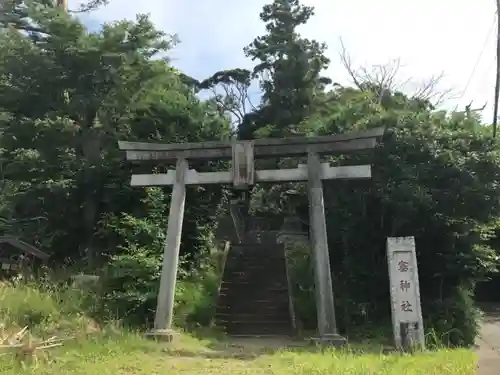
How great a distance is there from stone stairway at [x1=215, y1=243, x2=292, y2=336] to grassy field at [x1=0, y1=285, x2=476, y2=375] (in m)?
1.48

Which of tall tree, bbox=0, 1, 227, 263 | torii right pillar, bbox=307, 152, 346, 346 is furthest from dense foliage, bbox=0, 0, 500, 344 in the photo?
torii right pillar, bbox=307, 152, 346, 346

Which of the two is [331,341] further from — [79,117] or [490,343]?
[79,117]

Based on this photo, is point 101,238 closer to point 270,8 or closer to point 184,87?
point 184,87

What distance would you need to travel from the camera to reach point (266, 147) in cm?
1213

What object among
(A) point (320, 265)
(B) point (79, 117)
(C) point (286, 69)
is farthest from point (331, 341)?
(C) point (286, 69)

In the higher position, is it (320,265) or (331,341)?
(320,265)

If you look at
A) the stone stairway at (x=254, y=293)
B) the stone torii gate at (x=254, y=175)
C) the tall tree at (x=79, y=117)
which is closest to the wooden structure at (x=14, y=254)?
the tall tree at (x=79, y=117)

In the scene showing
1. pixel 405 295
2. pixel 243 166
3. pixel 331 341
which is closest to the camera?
pixel 405 295

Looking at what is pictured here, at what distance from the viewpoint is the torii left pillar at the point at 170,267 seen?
1107 cm

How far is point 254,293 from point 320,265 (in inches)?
166

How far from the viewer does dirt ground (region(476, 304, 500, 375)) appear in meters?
8.50

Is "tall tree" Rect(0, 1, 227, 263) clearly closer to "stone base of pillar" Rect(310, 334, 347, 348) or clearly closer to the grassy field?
the grassy field

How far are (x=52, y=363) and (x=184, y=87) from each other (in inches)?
437

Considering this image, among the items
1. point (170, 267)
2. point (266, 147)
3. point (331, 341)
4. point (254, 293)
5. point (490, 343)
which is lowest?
point (490, 343)
